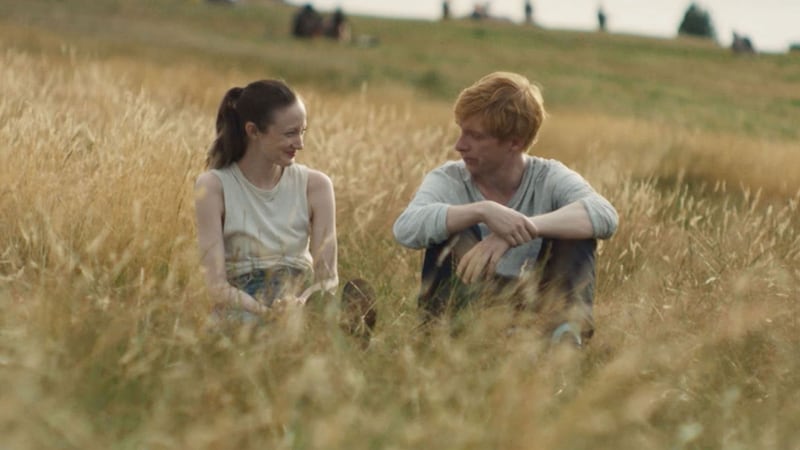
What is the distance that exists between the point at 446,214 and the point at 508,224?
0.23m

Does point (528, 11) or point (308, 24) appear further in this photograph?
point (528, 11)

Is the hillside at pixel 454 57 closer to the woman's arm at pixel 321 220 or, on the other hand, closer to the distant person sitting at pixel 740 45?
the distant person sitting at pixel 740 45

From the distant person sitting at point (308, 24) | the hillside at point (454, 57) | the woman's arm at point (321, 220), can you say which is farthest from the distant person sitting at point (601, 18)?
the woman's arm at point (321, 220)

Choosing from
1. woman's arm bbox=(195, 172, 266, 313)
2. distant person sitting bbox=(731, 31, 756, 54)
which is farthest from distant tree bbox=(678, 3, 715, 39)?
woman's arm bbox=(195, 172, 266, 313)

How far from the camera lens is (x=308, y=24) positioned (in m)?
33.4

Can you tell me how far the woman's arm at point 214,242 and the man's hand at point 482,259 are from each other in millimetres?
710

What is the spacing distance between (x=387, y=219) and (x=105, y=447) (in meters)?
3.74

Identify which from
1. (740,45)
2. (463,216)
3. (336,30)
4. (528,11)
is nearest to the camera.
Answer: (463,216)

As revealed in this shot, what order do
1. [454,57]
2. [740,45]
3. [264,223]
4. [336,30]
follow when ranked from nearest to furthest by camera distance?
[264,223], [454,57], [336,30], [740,45]

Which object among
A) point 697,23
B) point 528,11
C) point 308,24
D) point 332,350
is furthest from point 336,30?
point 697,23

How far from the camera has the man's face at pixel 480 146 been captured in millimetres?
4363

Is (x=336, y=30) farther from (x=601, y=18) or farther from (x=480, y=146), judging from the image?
(x=480, y=146)

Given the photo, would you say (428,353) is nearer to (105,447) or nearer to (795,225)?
(105,447)

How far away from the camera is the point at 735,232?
562 centimetres
